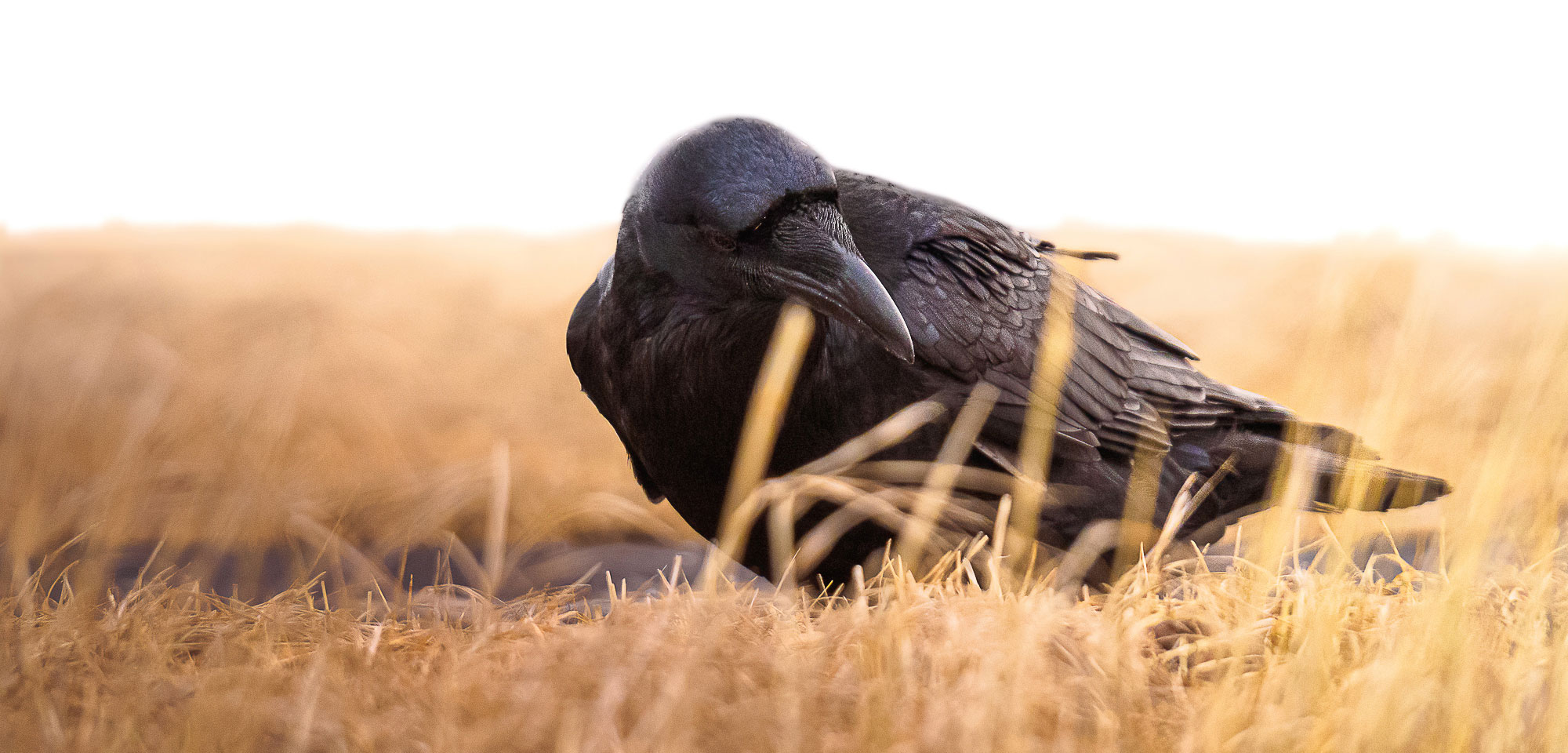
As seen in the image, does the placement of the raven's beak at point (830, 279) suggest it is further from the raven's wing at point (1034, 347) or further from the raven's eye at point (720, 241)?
the raven's wing at point (1034, 347)

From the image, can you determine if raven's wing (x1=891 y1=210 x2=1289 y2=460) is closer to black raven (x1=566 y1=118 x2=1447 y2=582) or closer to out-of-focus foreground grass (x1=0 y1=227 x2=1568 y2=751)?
black raven (x1=566 y1=118 x2=1447 y2=582)

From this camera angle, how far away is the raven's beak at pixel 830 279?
252 cm

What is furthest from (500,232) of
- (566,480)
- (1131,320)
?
(1131,320)

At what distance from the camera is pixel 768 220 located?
2574mm

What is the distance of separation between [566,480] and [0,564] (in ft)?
14.4

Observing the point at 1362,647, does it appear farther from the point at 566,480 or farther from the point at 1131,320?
the point at 566,480

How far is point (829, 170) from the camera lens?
2648 mm

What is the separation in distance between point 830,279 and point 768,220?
232 millimetres

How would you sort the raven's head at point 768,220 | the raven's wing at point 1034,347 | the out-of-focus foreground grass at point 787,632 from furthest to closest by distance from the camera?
1. the raven's wing at point 1034,347
2. the raven's head at point 768,220
3. the out-of-focus foreground grass at point 787,632

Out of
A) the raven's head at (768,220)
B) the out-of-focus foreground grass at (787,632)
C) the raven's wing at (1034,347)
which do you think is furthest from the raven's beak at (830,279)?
the out-of-focus foreground grass at (787,632)

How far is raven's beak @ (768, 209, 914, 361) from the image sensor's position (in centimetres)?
252

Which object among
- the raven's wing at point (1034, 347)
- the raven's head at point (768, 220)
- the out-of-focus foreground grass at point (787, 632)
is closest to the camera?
the out-of-focus foreground grass at point (787, 632)

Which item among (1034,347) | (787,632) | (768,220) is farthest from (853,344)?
(787,632)

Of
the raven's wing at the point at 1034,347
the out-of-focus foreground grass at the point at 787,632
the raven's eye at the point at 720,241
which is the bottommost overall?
the out-of-focus foreground grass at the point at 787,632
